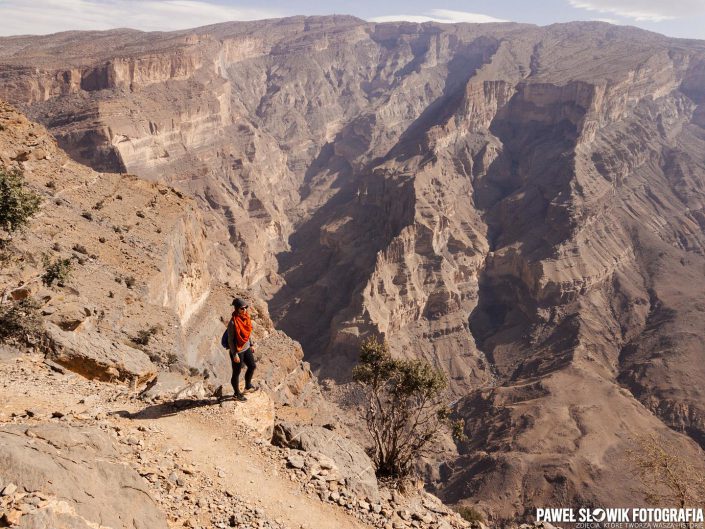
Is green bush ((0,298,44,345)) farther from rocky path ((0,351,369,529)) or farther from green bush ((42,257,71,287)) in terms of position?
green bush ((42,257,71,287))

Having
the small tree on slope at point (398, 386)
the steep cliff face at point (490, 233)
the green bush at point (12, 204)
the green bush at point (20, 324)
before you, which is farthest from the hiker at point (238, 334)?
the steep cliff face at point (490, 233)

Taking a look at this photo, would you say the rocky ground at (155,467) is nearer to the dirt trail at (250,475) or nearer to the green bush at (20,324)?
the dirt trail at (250,475)

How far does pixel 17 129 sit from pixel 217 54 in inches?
5841

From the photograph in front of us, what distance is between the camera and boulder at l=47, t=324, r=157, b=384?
61.5ft

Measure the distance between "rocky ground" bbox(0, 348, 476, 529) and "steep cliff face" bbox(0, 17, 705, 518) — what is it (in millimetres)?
16735

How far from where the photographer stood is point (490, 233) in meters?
102

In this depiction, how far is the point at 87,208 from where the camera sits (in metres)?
33.9

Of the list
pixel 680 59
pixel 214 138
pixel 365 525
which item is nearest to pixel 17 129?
pixel 365 525

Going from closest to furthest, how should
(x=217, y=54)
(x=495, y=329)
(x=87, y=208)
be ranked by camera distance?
(x=87, y=208) < (x=495, y=329) < (x=217, y=54)

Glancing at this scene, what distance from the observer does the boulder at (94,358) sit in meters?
18.8

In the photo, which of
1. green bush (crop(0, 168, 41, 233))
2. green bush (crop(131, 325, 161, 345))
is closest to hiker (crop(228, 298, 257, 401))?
green bush (crop(131, 325, 161, 345))

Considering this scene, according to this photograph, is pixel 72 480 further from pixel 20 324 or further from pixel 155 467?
pixel 20 324

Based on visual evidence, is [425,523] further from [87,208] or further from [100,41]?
[100,41]

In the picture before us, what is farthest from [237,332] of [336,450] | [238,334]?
[336,450]
